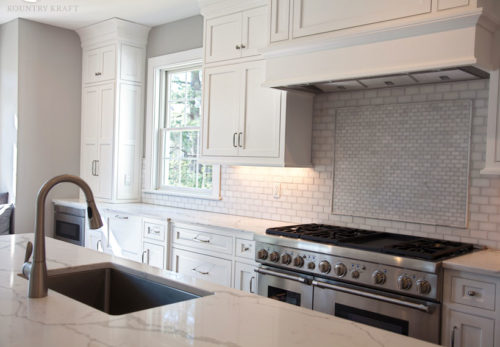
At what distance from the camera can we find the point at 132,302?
2141 mm

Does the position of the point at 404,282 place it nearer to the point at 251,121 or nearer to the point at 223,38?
the point at 251,121

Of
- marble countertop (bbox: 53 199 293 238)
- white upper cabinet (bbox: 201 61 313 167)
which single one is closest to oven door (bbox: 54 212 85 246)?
marble countertop (bbox: 53 199 293 238)

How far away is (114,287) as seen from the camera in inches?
88.4

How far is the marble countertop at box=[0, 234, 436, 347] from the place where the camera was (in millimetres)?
1336

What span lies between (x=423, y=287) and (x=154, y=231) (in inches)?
97.4

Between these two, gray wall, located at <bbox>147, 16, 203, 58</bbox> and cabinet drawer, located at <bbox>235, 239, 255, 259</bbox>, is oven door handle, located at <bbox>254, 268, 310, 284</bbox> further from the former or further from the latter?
gray wall, located at <bbox>147, 16, 203, 58</bbox>

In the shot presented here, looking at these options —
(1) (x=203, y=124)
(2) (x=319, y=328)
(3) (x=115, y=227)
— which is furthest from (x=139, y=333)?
(3) (x=115, y=227)

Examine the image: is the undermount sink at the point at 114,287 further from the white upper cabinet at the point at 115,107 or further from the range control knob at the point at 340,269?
the white upper cabinet at the point at 115,107

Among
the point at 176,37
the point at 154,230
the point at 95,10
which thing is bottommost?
the point at 154,230

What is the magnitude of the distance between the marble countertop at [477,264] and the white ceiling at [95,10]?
3.24 meters

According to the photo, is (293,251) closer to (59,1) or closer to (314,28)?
(314,28)

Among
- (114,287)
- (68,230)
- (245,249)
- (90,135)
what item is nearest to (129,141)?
(90,135)

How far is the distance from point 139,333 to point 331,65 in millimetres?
2225

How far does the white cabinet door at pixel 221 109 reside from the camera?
3.98 metres
